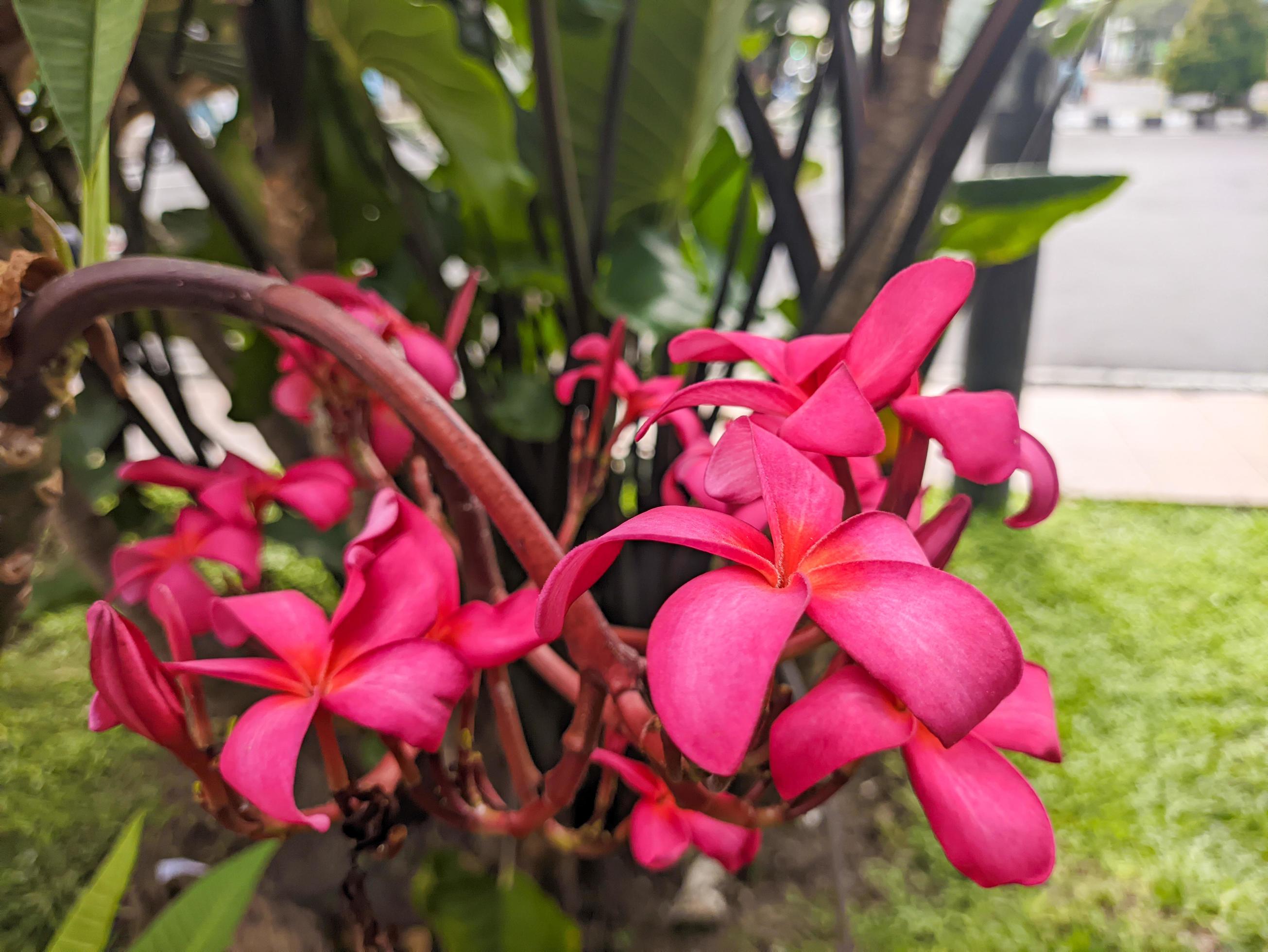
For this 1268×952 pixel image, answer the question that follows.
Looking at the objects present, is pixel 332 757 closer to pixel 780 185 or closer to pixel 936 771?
pixel 936 771

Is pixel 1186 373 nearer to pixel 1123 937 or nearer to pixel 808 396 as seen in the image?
pixel 1123 937

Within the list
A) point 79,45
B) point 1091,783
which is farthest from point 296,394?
point 1091,783

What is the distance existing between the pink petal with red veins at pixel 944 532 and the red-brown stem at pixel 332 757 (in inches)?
6.6

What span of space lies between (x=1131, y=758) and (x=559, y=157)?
975mm

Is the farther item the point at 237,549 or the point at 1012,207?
the point at 1012,207

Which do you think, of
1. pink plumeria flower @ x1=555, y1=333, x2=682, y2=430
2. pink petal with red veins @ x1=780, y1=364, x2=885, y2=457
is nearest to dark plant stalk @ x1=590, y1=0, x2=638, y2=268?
pink plumeria flower @ x1=555, y1=333, x2=682, y2=430

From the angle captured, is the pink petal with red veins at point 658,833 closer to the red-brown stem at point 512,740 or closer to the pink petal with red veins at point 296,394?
the red-brown stem at point 512,740

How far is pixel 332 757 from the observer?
8.5 inches

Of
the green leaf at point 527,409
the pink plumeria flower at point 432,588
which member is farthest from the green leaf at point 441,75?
the pink plumeria flower at point 432,588

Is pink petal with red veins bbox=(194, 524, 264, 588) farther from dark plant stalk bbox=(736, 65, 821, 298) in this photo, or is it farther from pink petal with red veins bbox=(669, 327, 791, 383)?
dark plant stalk bbox=(736, 65, 821, 298)

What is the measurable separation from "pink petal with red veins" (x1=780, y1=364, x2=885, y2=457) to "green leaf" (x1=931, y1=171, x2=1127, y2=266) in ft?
1.82

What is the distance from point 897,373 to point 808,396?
0.03 m

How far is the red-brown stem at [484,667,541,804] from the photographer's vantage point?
26 centimetres

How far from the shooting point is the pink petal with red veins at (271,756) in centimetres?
17
